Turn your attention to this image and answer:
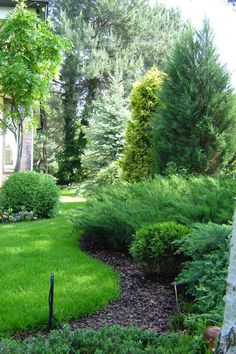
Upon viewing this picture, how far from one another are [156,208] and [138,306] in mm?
1610

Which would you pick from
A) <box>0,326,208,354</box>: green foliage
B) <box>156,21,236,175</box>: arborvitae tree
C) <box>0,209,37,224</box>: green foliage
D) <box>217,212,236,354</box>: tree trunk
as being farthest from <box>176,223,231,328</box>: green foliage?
<box>0,209,37,224</box>: green foliage

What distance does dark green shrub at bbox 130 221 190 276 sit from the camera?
13.2 ft

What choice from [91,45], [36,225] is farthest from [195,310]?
[91,45]

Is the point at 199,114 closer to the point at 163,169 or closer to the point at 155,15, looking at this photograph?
the point at 163,169

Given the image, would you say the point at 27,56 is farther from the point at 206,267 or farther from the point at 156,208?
the point at 206,267

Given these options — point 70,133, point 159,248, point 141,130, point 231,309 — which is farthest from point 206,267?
point 70,133

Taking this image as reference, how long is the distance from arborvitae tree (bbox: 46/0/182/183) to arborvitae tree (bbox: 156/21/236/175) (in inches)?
607

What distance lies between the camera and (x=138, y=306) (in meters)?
3.66

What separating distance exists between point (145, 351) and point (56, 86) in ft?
81.5

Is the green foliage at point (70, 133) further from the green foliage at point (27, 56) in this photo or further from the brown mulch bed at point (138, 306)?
the brown mulch bed at point (138, 306)

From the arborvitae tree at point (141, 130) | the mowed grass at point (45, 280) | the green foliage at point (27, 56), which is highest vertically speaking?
the green foliage at point (27, 56)

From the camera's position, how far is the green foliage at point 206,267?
3.16m

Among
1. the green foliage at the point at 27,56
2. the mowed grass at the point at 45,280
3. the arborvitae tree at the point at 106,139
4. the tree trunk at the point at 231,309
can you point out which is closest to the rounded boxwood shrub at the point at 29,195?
the green foliage at the point at 27,56

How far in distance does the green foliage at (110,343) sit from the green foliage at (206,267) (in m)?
0.61
